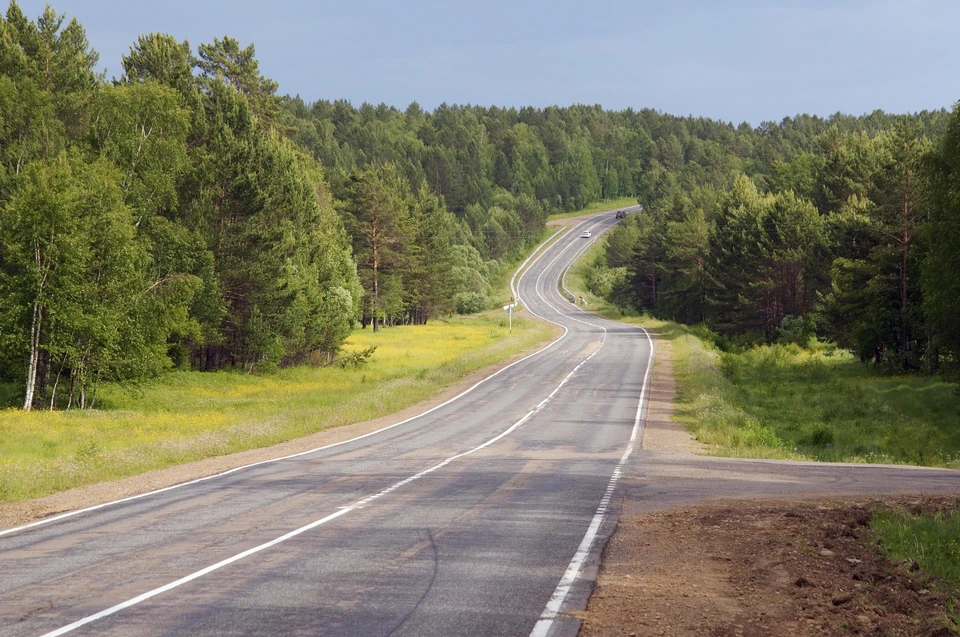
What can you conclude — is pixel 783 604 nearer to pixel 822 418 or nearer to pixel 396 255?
pixel 822 418

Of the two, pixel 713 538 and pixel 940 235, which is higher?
pixel 940 235

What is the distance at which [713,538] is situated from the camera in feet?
38.7

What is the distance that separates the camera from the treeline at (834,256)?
1512 inches

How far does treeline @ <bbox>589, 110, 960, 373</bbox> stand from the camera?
38.4 metres

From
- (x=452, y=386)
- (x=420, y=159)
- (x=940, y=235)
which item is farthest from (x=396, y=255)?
(x=420, y=159)

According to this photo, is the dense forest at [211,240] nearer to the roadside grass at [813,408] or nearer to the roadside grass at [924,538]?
the roadside grass at [813,408]

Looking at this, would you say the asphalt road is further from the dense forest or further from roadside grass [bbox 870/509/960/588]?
the dense forest

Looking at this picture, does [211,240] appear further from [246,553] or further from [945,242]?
[246,553]

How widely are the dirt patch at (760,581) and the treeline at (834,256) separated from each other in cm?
2765

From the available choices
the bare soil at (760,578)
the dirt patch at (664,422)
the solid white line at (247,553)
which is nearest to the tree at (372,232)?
the dirt patch at (664,422)

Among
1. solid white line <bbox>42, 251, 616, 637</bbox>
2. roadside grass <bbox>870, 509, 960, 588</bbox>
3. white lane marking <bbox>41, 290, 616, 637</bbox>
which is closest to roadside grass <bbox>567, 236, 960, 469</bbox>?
solid white line <bbox>42, 251, 616, 637</bbox>

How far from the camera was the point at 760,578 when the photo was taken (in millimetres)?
9617

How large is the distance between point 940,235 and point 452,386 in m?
24.4

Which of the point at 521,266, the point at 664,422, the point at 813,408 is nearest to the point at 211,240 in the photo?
the point at 664,422
